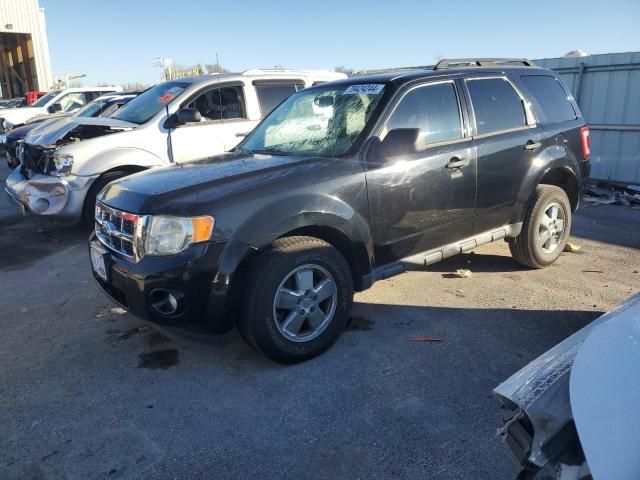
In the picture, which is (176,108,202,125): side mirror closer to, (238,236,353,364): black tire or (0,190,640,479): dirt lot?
(0,190,640,479): dirt lot

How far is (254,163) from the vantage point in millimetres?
3816

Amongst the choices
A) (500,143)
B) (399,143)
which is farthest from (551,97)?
(399,143)

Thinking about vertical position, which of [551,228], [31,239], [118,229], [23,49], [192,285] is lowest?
[31,239]

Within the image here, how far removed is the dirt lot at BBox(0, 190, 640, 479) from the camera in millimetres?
2611

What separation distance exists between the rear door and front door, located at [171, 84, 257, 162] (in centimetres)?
347

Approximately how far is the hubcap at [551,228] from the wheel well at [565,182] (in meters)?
0.25

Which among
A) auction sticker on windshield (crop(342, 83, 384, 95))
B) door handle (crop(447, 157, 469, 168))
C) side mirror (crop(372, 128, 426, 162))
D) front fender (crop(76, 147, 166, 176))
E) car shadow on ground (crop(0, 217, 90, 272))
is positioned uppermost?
auction sticker on windshield (crop(342, 83, 384, 95))

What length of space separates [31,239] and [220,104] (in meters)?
3.12

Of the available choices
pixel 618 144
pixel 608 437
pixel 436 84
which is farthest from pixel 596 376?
pixel 618 144

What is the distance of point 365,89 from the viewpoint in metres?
4.14

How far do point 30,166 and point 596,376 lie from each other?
23.6 feet

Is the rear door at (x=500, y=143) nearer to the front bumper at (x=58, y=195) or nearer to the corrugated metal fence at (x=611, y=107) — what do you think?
the front bumper at (x=58, y=195)

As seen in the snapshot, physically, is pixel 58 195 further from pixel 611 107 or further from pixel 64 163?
pixel 611 107

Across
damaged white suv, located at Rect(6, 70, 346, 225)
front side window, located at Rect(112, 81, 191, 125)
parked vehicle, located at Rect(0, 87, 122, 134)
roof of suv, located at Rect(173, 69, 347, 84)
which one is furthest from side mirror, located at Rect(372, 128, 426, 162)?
parked vehicle, located at Rect(0, 87, 122, 134)
